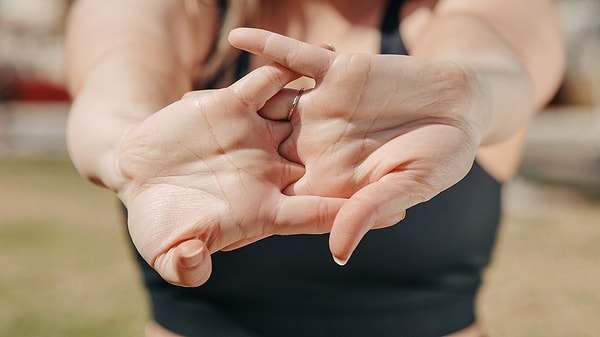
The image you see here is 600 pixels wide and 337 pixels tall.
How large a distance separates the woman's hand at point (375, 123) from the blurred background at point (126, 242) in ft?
7.83

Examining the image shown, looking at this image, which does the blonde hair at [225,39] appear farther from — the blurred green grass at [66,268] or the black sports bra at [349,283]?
the blurred green grass at [66,268]

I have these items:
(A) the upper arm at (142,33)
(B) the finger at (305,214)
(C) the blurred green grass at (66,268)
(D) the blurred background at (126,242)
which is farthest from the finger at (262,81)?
(C) the blurred green grass at (66,268)

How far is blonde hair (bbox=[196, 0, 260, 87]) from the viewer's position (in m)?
1.57

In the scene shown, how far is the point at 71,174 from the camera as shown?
816 cm

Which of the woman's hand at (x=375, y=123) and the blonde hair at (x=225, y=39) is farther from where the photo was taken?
the blonde hair at (x=225, y=39)

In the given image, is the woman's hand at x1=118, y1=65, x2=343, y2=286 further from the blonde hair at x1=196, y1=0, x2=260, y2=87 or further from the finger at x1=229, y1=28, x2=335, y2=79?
the blonde hair at x1=196, y1=0, x2=260, y2=87

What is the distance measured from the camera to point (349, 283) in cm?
145

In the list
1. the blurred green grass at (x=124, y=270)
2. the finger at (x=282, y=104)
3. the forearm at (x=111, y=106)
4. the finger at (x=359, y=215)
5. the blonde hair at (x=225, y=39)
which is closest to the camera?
the finger at (x=359, y=215)

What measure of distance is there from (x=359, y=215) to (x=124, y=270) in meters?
3.78

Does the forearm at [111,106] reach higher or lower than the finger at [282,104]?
lower

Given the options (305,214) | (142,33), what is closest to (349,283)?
A: (305,214)

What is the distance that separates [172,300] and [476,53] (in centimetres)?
70

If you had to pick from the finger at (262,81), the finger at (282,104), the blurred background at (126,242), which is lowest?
the blurred background at (126,242)

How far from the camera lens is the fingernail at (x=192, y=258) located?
3.15 feet
